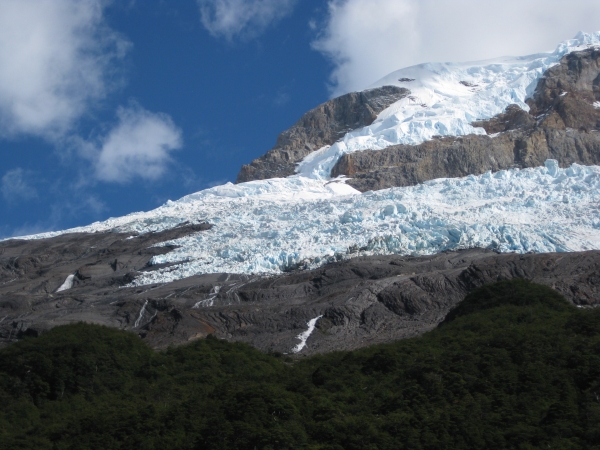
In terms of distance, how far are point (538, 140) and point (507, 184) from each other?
20.5 m

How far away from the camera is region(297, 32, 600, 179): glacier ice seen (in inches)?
4050

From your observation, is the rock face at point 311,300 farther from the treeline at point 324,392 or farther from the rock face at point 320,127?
the rock face at point 320,127

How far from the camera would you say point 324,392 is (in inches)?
1185

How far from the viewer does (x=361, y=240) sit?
69.1m

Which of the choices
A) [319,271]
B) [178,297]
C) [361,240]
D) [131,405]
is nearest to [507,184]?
[361,240]

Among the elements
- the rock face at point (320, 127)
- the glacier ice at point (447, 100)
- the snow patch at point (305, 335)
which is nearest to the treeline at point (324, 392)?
the snow patch at point (305, 335)

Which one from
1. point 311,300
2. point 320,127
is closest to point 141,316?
point 311,300

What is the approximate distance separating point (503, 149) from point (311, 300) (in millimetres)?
48295

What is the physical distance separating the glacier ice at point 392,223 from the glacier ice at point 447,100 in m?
14.5

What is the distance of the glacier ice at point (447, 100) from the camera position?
10288 cm

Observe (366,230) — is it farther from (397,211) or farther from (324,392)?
(324,392)

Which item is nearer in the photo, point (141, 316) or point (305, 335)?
point (305, 335)

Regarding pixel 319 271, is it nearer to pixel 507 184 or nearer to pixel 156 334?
pixel 156 334

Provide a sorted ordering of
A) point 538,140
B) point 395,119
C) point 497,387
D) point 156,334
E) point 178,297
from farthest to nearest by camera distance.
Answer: point 395,119
point 538,140
point 178,297
point 156,334
point 497,387
